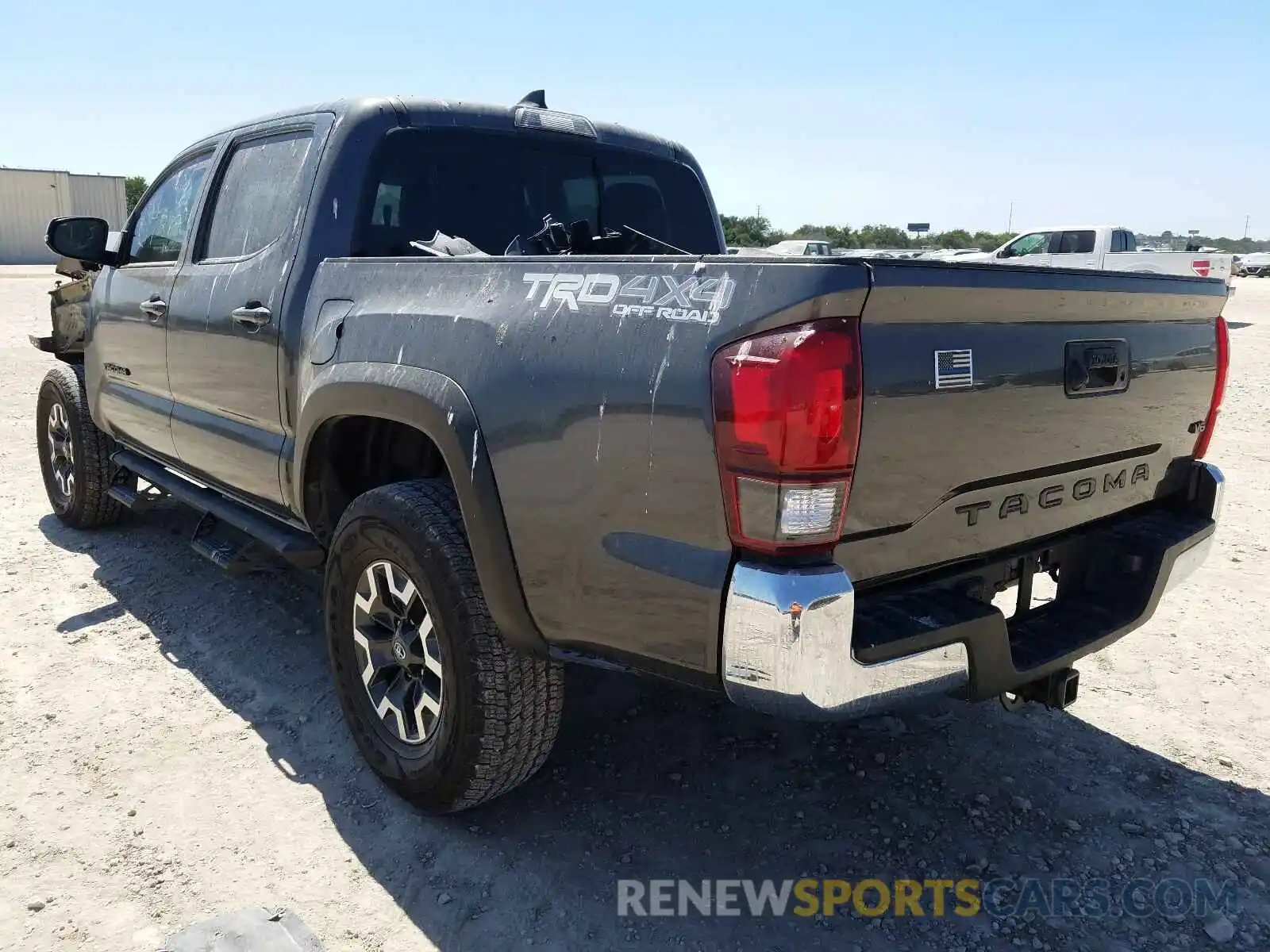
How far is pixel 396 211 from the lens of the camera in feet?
10.7

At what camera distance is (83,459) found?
5.16m

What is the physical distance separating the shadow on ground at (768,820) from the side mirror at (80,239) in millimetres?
2243

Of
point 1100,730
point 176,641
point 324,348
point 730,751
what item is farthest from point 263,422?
point 1100,730

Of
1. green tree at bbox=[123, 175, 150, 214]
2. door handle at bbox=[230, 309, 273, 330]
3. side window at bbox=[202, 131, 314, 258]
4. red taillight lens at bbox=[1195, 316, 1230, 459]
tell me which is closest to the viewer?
red taillight lens at bbox=[1195, 316, 1230, 459]

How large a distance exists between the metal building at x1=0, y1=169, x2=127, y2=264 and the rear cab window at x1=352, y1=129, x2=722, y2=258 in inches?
2031

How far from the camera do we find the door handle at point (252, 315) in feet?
10.5

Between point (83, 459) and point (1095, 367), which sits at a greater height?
point (1095, 367)

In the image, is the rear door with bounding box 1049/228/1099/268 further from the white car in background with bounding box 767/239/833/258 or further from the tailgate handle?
the tailgate handle

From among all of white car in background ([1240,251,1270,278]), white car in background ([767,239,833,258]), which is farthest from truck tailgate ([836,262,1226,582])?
white car in background ([1240,251,1270,278])

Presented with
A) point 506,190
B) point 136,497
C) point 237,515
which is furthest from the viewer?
point 136,497

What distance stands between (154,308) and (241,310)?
103cm

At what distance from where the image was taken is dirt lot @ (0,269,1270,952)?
7.83 ft

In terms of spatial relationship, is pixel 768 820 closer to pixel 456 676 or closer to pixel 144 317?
pixel 456 676

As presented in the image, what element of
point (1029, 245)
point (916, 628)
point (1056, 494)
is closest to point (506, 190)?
point (1056, 494)
